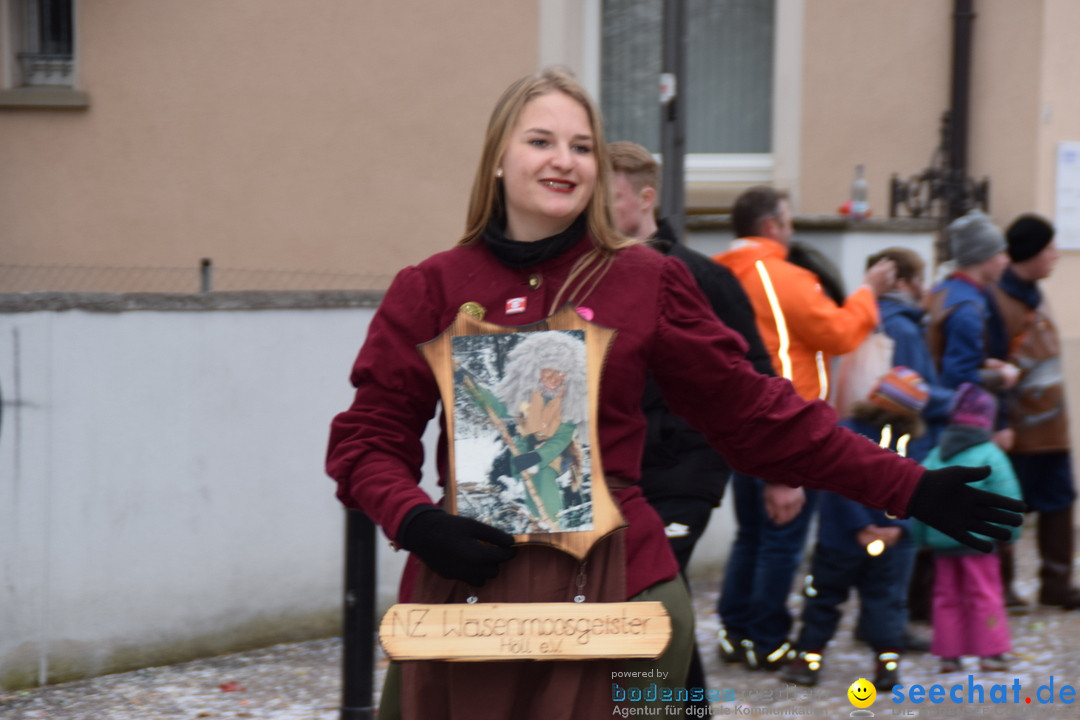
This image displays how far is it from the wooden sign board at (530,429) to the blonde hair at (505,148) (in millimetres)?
245

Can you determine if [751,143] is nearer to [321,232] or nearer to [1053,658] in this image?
[321,232]

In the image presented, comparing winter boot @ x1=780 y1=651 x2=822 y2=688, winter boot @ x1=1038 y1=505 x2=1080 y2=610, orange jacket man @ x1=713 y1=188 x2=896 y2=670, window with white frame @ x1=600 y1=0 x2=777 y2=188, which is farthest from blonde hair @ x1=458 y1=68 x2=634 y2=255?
window with white frame @ x1=600 y1=0 x2=777 y2=188

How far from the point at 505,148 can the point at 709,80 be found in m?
7.92

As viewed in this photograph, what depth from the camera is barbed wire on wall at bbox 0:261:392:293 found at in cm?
841

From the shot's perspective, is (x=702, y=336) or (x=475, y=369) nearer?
(x=475, y=369)

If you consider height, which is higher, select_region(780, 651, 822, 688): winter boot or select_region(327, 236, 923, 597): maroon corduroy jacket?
select_region(327, 236, 923, 597): maroon corduroy jacket

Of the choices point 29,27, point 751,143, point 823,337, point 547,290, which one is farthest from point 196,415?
point 751,143

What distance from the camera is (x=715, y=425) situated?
2461 millimetres

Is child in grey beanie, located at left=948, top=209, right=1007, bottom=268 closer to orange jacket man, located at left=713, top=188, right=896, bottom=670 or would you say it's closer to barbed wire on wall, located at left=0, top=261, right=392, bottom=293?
orange jacket man, located at left=713, top=188, right=896, bottom=670

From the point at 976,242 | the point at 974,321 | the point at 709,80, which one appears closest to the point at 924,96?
the point at 709,80

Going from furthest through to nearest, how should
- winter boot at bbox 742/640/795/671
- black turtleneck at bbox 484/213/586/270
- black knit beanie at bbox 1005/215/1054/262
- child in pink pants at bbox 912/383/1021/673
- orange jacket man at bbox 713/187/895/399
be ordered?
black knit beanie at bbox 1005/215/1054/262 → winter boot at bbox 742/640/795/671 → child in pink pants at bbox 912/383/1021/673 → orange jacket man at bbox 713/187/895/399 → black turtleneck at bbox 484/213/586/270

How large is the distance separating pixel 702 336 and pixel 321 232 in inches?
255

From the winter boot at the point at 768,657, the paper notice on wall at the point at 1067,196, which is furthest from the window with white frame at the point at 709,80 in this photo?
the winter boot at the point at 768,657

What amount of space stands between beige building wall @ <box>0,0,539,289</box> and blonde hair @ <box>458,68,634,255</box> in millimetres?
6157
